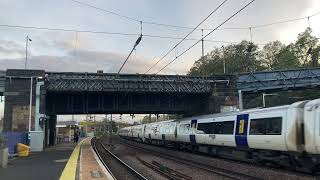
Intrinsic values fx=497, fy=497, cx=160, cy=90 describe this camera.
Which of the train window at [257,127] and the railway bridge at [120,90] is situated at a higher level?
the railway bridge at [120,90]

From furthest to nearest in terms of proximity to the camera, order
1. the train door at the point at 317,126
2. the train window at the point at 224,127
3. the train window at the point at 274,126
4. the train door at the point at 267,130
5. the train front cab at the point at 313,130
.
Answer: the train window at the point at 224,127, the train window at the point at 274,126, the train door at the point at 267,130, the train front cab at the point at 313,130, the train door at the point at 317,126

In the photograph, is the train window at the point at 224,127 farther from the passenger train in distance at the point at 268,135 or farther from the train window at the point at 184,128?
the train window at the point at 184,128

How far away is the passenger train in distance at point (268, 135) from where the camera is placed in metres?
19.7

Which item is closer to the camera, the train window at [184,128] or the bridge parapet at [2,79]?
the train window at [184,128]

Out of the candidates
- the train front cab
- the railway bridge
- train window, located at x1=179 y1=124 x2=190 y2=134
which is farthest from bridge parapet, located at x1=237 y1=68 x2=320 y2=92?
the train front cab

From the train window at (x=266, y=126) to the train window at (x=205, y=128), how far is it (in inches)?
301

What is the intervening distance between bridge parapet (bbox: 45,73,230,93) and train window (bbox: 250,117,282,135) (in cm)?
3149

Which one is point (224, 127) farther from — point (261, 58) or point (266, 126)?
point (261, 58)

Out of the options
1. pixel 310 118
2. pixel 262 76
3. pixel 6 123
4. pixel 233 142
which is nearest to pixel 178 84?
pixel 262 76

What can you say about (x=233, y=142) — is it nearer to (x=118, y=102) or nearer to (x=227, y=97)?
(x=227, y=97)

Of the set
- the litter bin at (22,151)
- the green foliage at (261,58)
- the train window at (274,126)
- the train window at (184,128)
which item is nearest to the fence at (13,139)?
the litter bin at (22,151)

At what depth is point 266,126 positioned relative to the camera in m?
23.7

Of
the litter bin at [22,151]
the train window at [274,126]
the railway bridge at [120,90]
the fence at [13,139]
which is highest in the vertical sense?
the railway bridge at [120,90]

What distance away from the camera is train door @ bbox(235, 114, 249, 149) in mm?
26250
